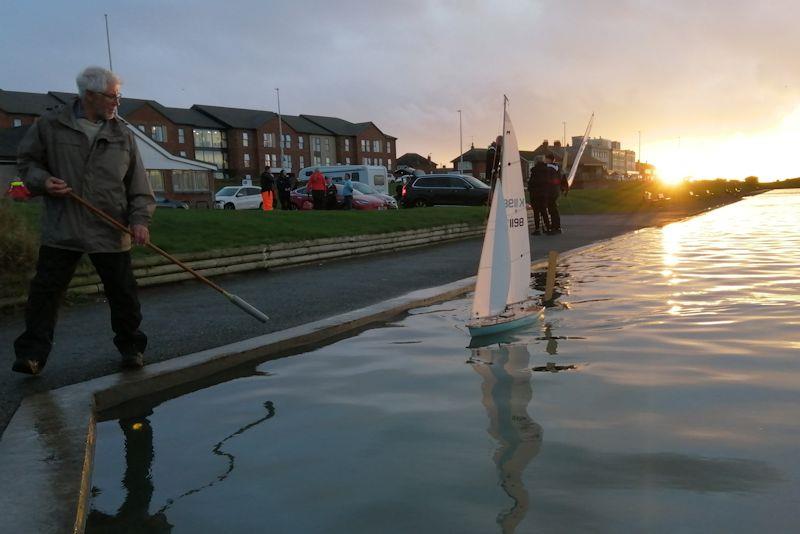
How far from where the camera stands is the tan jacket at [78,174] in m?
5.00

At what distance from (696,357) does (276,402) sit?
3567 millimetres

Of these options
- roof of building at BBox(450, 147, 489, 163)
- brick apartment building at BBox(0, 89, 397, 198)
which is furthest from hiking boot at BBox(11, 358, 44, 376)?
roof of building at BBox(450, 147, 489, 163)

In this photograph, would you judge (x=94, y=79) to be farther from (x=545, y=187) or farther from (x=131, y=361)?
(x=545, y=187)

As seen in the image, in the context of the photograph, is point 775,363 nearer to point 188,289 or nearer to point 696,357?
point 696,357

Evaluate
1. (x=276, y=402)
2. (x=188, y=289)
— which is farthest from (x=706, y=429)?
(x=188, y=289)

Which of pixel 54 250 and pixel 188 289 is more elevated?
pixel 54 250

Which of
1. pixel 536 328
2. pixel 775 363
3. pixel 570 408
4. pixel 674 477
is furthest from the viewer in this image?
pixel 536 328

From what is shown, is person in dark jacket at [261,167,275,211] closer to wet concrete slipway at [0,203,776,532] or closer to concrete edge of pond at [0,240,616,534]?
wet concrete slipway at [0,203,776,532]

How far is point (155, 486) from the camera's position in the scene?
3.70m

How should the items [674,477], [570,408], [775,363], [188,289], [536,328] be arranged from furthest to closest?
[188,289] < [536,328] < [775,363] < [570,408] < [674,477]

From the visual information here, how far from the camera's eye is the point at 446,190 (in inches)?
1264

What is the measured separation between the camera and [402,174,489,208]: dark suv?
104ft

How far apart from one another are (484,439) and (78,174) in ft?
11.3

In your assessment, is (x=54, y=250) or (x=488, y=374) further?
(x=488, y=374)
